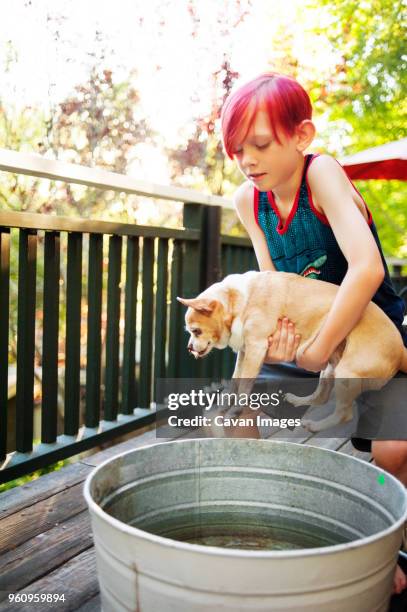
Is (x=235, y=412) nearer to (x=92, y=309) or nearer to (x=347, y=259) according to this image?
(x=347, y=259)

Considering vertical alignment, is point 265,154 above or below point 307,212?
→ above

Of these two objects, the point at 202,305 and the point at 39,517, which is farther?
the point at 39,517

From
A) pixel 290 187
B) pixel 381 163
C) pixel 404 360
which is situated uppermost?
pixel 381 163

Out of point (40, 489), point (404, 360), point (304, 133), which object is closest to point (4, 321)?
point (40, 489)

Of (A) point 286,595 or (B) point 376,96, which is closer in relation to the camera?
(A) point 286,595

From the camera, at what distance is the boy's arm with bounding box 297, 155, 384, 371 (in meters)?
1.52

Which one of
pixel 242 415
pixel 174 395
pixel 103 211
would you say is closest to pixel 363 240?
pixel 242 415

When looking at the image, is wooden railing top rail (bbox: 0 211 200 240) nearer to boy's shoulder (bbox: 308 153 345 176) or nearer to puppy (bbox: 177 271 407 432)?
puppy (bbox: 177 271 407 432)

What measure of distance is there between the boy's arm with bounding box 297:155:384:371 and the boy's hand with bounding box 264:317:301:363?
7 cm

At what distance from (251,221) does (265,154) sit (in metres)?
0.45

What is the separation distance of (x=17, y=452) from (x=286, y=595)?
66.3 inches

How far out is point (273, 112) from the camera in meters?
1.53

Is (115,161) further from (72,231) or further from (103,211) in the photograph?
(72,231)

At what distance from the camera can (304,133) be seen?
1618 mm
